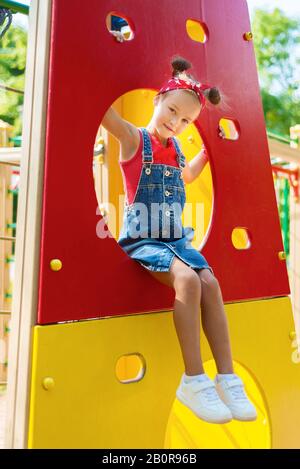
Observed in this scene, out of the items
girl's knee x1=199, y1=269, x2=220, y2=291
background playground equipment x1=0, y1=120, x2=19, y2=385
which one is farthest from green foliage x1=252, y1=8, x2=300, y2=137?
girl's knee x1=199, y1=269, x2=220, y2=291

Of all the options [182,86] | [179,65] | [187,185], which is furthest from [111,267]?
[187,185]

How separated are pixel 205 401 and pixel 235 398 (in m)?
0.12

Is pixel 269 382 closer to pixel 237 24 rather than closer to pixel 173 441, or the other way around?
Answer: pixel 173 441

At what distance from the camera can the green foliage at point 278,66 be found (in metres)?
13.6

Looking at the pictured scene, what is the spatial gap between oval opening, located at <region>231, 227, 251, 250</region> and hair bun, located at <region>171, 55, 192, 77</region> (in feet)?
1.92

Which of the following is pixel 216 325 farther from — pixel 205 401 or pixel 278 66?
pixel 278 66

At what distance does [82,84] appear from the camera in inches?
64.7

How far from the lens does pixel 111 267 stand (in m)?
1.66

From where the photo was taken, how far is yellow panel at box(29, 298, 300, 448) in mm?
1496

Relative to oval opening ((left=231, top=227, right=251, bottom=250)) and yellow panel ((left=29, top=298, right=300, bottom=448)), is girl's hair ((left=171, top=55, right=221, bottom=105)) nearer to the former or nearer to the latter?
oval opening ((left=231, top=227, right=251, bottom=250))

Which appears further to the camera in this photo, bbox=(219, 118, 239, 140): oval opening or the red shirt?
bbox=(219, 118, 239, 140): oval opening

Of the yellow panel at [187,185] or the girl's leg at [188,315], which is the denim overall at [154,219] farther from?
the yellow panel at [187,185]

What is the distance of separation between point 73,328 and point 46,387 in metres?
0.16
